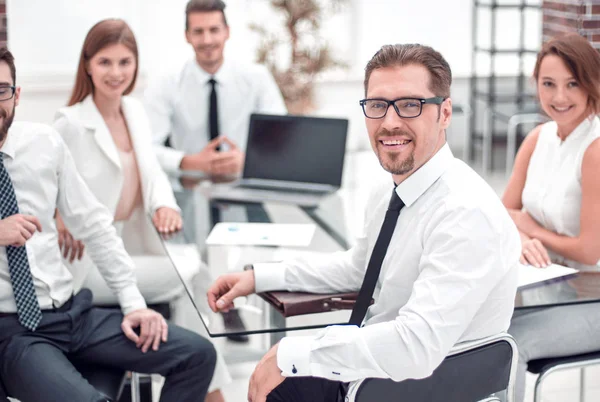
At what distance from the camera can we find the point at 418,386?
1.65 metres

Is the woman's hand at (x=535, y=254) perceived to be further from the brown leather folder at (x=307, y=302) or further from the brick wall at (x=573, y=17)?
the brick wall at (x=573, y=17)

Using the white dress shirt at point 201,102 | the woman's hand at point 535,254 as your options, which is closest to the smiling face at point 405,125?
the woman's hand at point 535,254

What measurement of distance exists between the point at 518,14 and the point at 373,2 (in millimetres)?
1328

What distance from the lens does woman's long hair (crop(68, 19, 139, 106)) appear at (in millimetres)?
2703

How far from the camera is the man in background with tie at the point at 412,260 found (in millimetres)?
1562

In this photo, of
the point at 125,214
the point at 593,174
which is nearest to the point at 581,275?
the point at 593,174

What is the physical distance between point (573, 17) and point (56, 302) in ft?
13.0

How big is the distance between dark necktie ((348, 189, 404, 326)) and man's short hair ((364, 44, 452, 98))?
0.25 meters

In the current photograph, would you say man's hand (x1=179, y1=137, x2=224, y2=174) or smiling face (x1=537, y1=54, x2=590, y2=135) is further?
man's hand (x1=179, y1=137, x2=224, y2=174)

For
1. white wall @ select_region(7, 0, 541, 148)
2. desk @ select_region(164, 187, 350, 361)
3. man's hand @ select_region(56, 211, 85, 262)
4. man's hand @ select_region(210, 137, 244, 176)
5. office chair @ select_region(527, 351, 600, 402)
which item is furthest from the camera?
white wall @ select_region(7, 0, 541, 148)

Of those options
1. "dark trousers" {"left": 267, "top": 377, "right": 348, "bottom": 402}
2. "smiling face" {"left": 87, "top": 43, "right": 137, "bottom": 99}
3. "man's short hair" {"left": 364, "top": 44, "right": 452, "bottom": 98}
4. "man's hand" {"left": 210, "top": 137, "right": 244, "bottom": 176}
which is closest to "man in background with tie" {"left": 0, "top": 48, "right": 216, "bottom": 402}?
"dark trousers" {"left": 267, "top": 377, "right": 348, "bottom": 402}

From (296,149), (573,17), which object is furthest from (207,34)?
(573,17)

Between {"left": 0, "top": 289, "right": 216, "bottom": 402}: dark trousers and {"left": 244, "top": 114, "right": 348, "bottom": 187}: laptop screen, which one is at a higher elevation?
{"left": 244, "top": 114, "right": 348, "bottom": 187}: laptop screen

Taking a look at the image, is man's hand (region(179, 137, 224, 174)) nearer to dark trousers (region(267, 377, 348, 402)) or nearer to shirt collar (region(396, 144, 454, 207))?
dark trousers (region(267, 377, 348, 402))
